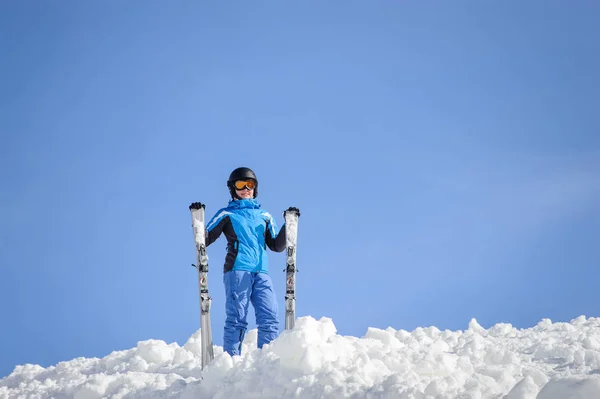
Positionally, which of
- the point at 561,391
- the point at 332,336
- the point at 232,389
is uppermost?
the point at 332,336

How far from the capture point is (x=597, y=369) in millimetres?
8766

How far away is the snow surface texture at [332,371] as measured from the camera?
243 inches

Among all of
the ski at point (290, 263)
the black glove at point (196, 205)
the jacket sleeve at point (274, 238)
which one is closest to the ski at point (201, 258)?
the black glove at point (196, 205)

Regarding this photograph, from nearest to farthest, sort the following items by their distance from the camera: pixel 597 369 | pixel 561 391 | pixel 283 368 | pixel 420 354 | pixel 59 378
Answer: pixel 561 391, pixel 283 368, pixel 420 354, pixel 597 369, pixel 59 378

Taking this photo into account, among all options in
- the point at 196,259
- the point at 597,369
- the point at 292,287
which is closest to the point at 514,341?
the point at 597,369

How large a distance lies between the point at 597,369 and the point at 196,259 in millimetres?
5685

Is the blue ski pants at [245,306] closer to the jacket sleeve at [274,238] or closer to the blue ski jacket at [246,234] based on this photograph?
the blue ski jacket at [246,234]

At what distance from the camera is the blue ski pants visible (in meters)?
9.06

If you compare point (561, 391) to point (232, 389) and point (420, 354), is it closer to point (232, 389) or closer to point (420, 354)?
point (420, 354)

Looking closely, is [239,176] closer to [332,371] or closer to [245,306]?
[245,306]

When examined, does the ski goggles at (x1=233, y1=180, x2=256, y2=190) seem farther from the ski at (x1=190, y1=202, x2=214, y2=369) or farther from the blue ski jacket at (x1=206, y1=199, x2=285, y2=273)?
the ski at (x1=190, y1=202, x2=214, y2=369)

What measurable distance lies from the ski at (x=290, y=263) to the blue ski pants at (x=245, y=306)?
26 centimetres

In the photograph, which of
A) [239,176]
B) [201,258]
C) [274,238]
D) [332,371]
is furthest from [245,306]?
[332,371]

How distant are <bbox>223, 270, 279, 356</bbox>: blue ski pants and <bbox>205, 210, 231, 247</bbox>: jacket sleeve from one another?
578 millimetres
